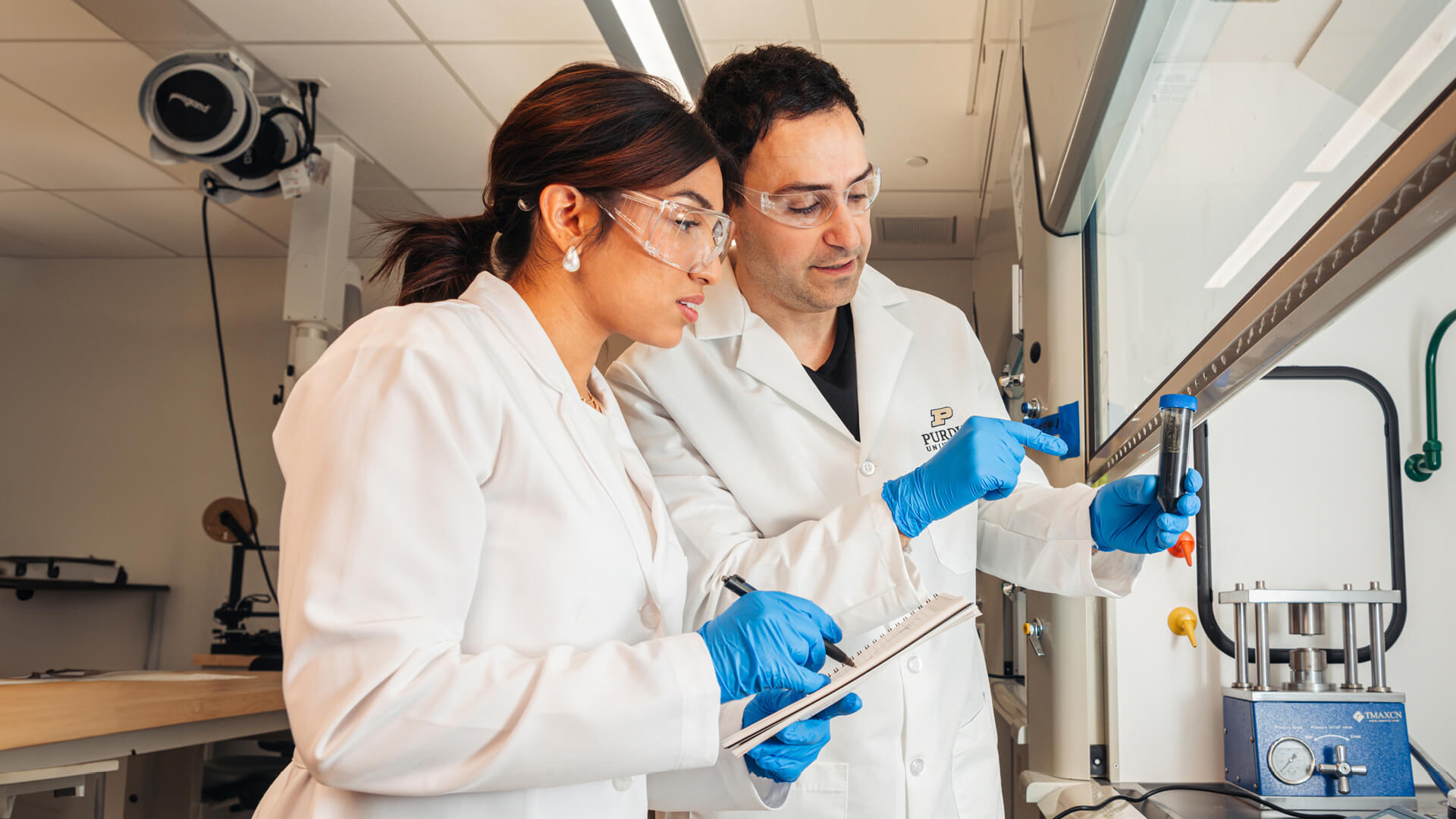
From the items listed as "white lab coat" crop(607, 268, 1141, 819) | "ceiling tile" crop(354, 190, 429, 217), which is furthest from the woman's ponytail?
"ceiling tile" crop(354, 190, 429, 217)

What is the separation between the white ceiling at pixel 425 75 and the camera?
328 centimetres

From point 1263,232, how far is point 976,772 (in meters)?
0.87

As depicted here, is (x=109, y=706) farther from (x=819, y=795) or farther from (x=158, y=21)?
(x=158, y=21)

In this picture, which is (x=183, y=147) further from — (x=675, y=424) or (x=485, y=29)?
(x=675, y=424)

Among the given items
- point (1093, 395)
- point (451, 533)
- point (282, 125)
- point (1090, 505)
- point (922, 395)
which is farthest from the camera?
point (282, 125)

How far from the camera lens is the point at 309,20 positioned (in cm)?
333

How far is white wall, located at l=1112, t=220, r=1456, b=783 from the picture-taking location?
164cm

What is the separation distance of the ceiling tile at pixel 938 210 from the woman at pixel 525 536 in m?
3.67

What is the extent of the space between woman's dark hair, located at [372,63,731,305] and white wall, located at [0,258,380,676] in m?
4.88

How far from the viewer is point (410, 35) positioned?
3.44 metres

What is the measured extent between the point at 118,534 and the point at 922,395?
5730mm

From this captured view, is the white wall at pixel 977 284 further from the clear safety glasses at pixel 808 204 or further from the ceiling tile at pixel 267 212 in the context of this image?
the ceiling tile at pixel 267 212

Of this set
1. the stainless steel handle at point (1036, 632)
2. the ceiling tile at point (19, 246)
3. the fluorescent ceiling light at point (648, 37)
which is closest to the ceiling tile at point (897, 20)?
the fluorescent ceiling light at point (648, 37)

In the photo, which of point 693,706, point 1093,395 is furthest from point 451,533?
point 1093,395
